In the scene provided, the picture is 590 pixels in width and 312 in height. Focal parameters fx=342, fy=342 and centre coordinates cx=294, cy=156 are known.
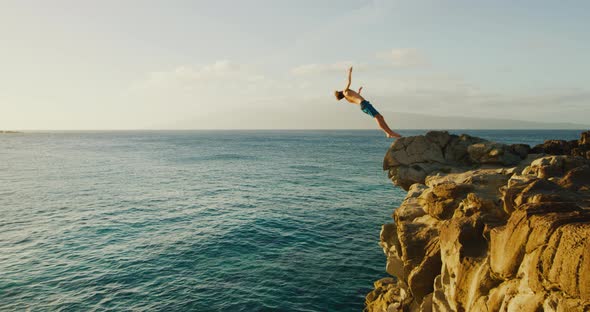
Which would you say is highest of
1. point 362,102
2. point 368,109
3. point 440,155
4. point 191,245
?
→ point 362,102

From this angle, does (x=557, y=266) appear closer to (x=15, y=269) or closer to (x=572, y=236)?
(x=572, y=236)

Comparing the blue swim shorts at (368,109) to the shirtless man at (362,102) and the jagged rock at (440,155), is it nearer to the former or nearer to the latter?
the shirtless man at (362,102)

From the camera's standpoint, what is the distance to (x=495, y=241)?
12.5m

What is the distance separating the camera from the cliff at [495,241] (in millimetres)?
9047

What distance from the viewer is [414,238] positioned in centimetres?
2002

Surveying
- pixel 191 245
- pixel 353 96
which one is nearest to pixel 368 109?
pixel 353 96

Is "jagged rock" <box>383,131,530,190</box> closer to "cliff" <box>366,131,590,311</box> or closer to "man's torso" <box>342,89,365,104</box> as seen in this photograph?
"cliff" <box>366,131,590,311</box>

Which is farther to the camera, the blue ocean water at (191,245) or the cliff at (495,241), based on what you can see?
the blue ocean water at (191,245)

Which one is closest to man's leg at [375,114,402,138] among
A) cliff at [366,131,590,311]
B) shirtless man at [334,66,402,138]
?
shirtless man at [334,66,402,138]

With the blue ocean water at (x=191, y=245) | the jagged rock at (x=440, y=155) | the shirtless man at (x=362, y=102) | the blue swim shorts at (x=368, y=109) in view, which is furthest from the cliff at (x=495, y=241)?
the blue ocean water at (x=191, y=245)

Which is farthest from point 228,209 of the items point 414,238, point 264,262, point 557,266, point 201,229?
point 557,266

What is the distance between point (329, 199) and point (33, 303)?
3760 centimetres

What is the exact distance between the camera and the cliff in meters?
9.05

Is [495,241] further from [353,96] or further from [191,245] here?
[191,245]
